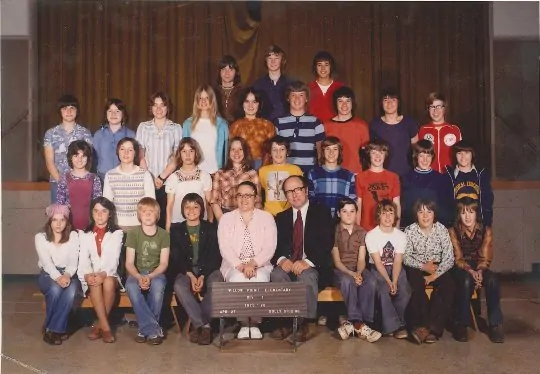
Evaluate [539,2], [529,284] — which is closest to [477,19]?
[539,2]

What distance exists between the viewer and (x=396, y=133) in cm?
527

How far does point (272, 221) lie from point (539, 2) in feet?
7.36

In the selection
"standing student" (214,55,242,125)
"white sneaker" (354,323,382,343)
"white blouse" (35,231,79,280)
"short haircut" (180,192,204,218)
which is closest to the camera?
"white sneaker" (354,323,382,343)

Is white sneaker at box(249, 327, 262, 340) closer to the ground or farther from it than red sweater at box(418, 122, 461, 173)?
closer to the ground

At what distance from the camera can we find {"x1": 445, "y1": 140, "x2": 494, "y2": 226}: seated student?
5051mm

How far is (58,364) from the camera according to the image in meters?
4.26

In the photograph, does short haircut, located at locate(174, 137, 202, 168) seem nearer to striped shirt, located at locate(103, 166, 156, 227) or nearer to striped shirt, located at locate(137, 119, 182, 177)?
striped shirt, located at locate(137, 119, 182, 177)

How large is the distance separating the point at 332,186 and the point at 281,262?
2.14 feet

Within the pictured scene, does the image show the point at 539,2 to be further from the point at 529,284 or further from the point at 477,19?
the point at 529,284

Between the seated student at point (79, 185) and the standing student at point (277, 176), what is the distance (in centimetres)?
116

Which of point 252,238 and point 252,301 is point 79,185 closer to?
point 252,238

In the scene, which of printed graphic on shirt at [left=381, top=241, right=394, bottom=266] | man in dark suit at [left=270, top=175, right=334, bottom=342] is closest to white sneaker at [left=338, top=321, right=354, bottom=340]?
man in dark suit at [left=270, top=175, right=334, bottom=342]

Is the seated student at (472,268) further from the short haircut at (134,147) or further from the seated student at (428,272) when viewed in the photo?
the short haircut at (134,147)

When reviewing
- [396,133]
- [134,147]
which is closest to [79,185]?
[134,147]
